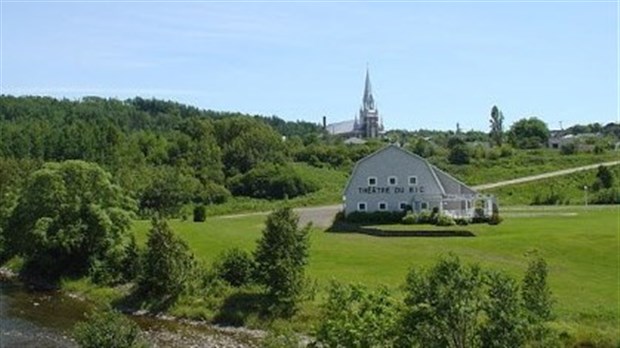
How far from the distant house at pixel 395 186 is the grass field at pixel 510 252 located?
19.0 feet

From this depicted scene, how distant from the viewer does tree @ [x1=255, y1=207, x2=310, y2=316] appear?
38.5m

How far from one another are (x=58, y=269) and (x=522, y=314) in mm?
38329

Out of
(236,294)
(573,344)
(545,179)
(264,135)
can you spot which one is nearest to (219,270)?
(236,294)

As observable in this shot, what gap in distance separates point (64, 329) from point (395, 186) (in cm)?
3182

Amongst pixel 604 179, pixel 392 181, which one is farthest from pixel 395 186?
pixel 604 179

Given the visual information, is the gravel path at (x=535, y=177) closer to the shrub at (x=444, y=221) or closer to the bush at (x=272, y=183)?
the bush at (x=272, y=183)

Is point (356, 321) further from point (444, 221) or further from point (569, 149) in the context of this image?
point (569, 149)

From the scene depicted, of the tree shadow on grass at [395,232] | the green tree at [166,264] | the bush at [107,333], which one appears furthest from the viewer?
the tree shadow on grass at [395,232]

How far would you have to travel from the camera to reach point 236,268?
142ft

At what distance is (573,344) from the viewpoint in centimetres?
3188

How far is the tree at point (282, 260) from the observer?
3850 cm

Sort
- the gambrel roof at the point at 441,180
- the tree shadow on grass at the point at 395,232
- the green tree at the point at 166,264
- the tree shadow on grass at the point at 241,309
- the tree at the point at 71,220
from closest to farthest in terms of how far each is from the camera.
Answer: the tree shadow on grass at the point at 241,309 < the green tree at the point at 166,264 < the tree at the point at 71,220 < the tree shadow on grass at the point at 395,232 < the gambrel roof at the point at 441,180

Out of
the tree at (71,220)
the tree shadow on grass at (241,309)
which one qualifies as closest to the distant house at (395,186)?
the tree at (71,220)

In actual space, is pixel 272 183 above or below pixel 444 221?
above
